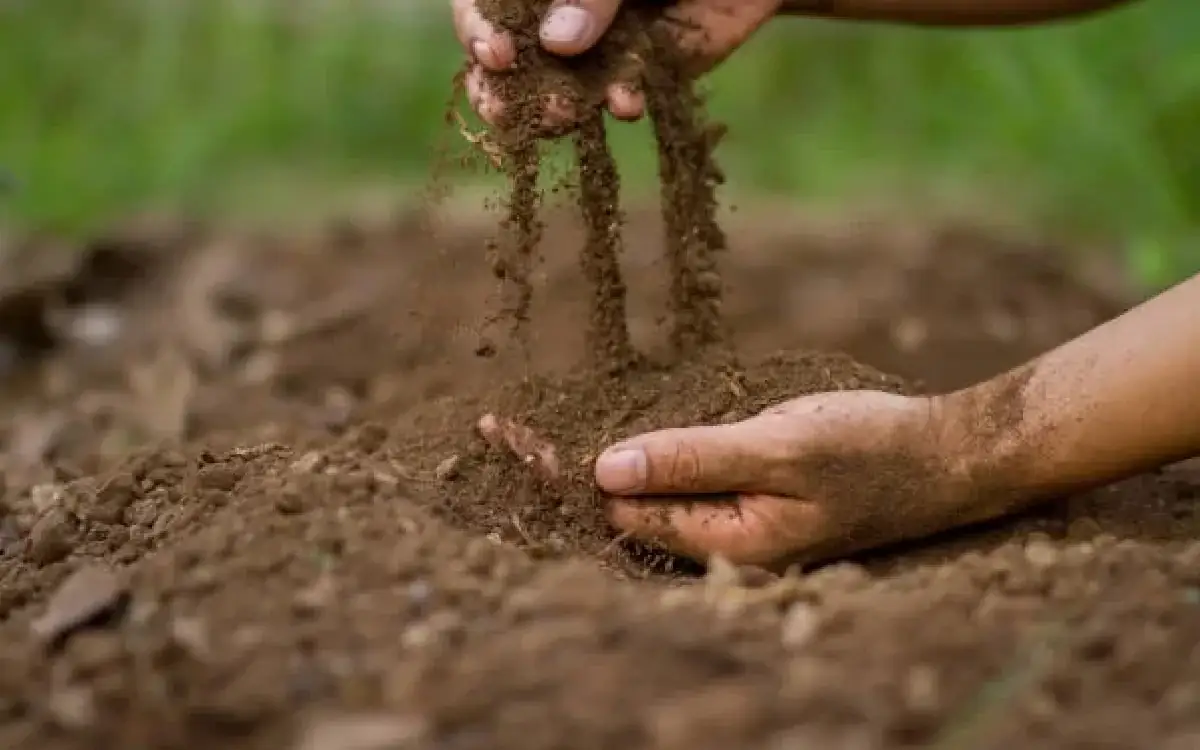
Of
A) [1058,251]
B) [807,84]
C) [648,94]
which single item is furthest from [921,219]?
[648,94]

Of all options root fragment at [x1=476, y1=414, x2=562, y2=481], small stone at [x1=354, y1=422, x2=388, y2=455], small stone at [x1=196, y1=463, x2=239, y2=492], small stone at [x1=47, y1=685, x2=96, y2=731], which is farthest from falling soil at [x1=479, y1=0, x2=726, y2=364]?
small stone at [x1=47, y1=685, x2=96, y2=731]

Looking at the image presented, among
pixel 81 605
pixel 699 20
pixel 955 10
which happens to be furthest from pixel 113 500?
pixel 955 10

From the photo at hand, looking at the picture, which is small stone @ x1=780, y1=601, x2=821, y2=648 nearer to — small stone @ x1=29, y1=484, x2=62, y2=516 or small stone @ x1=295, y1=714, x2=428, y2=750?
small stone @ x1=295, y1=714, x2=428, y2=750

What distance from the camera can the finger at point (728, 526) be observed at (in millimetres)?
1580

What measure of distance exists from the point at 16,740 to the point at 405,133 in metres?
3.48

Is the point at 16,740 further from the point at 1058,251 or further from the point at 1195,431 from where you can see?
the point at 1058,251

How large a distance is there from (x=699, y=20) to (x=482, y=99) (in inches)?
15.9

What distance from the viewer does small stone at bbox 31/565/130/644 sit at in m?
1.28

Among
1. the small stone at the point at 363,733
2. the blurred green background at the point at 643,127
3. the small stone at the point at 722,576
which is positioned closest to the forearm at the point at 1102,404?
the small stone at the point at 722,576

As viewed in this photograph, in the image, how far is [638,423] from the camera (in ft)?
5.79

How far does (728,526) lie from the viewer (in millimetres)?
1588

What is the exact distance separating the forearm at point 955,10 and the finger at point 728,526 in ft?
3.03

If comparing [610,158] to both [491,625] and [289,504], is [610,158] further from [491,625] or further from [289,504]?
[491,625]

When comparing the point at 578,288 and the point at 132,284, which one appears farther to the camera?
the point at 132,284
